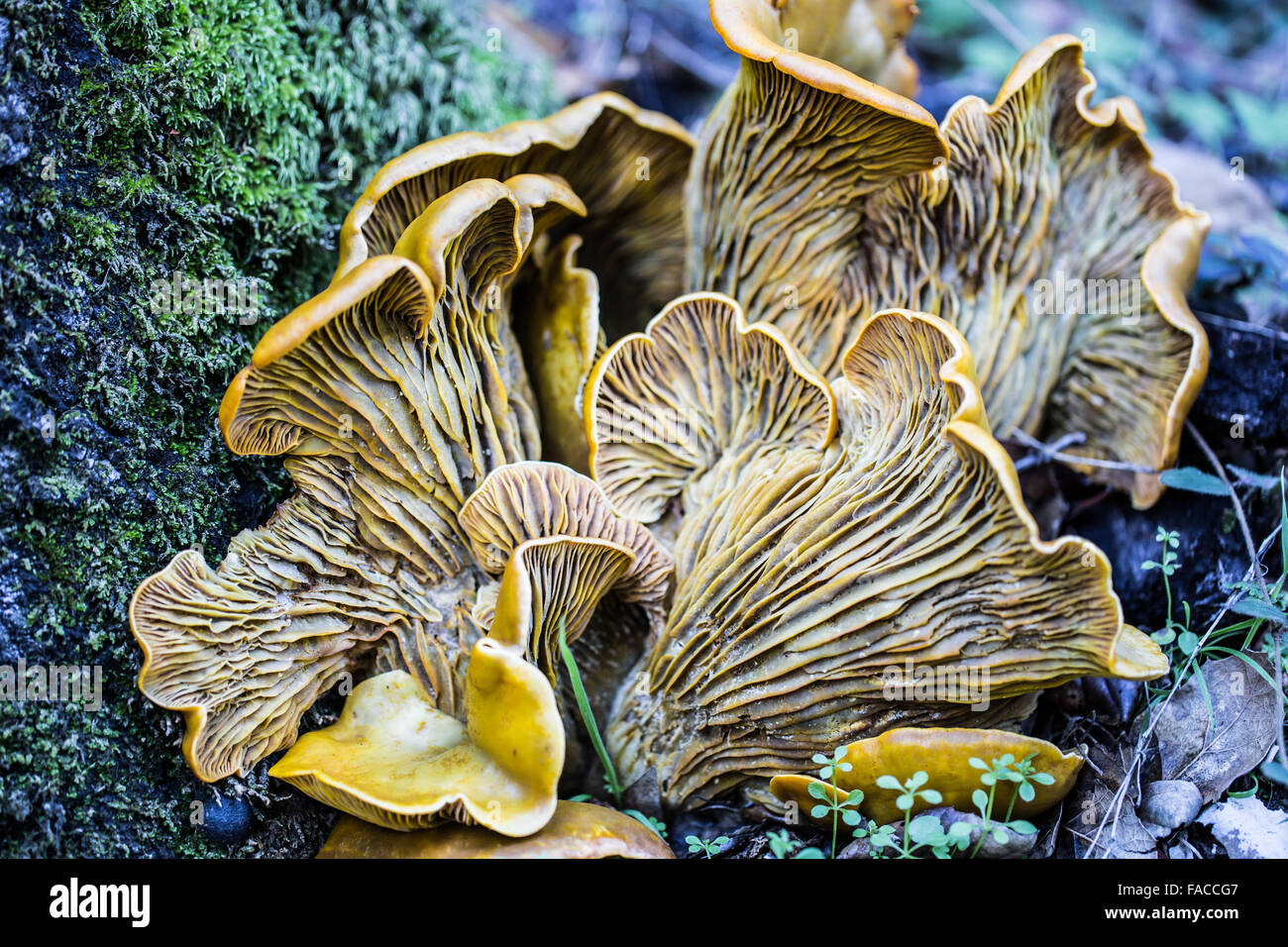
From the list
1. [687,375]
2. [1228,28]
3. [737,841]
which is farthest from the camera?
[1228,28]

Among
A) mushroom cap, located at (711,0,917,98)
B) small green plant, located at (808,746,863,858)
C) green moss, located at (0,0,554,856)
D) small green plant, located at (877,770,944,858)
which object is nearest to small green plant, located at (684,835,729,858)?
small green plant, located at (808,746,863,858)

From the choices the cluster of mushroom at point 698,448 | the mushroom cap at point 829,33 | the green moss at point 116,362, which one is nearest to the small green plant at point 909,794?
the cluster of mushroom at point 698,448

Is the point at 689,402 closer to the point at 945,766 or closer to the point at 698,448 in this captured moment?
the point at 698,448

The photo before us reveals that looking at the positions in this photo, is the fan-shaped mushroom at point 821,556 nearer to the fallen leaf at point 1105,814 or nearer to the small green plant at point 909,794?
the small green plant at point 909,794

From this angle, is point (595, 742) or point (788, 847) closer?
point (788, 847)

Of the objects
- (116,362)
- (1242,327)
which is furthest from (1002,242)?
(116,362)
